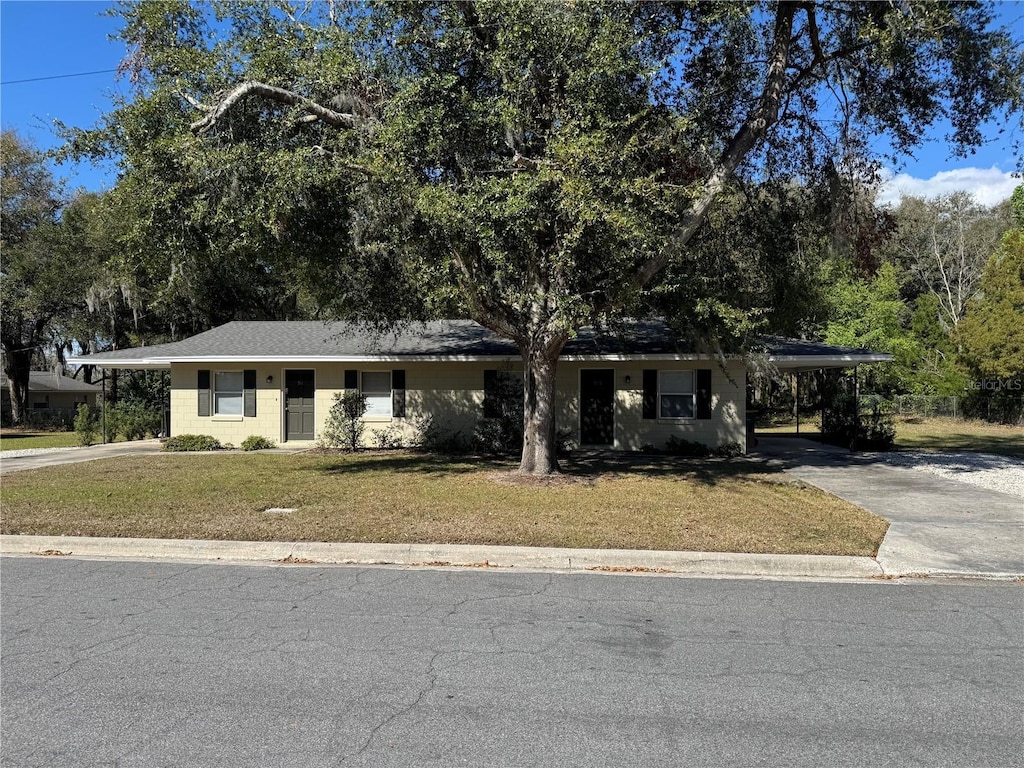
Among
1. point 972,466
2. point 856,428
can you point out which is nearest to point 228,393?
point 856,428

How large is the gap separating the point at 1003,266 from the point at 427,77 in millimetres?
31774

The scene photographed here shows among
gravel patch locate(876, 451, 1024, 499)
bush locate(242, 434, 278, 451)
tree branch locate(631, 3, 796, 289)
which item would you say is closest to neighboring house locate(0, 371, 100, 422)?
bush locate(242, 434, 278, 451)

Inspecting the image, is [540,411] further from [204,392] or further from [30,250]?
[30,250]

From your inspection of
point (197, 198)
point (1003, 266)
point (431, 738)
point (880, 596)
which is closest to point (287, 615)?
point (431, 738)

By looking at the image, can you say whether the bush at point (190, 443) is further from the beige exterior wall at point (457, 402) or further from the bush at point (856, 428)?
the bush at point (856, 428)

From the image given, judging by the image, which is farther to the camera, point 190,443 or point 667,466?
point 190,443

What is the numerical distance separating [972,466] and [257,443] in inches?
679

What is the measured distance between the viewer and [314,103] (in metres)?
11.3

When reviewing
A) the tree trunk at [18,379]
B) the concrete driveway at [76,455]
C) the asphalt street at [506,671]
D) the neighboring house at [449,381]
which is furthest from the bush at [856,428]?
the tree trunk at [18,379]

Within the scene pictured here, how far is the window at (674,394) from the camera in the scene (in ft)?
62.2

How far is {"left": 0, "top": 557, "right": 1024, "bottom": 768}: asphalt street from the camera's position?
3711 mm

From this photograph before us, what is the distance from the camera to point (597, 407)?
19375mm

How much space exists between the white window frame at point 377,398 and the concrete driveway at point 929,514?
32.8 ft

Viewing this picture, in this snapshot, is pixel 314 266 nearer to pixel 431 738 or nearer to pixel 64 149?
pixel 64 149
